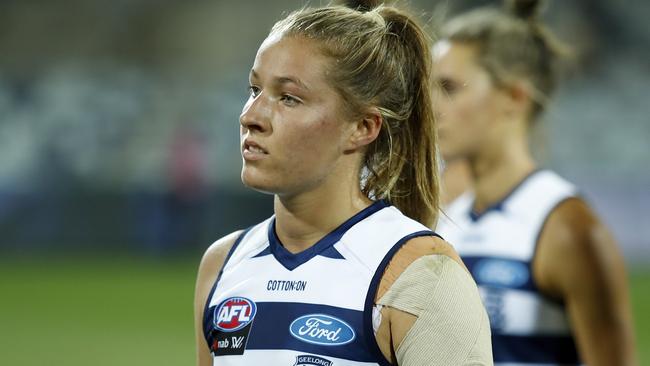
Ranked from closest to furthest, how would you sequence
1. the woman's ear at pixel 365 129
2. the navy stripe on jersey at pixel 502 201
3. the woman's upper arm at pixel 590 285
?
the woman's ear at pixel 365 129, the woman's upper arm at pixel 590 285, the navy stripe on jersey at pixel 502 201

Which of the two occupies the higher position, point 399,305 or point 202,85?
point 399,305

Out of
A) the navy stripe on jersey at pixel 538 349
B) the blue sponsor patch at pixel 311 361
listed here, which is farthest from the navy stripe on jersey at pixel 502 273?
the blue sponsor patch at pixel 311 361

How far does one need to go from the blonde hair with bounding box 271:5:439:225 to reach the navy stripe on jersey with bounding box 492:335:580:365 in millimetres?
1199

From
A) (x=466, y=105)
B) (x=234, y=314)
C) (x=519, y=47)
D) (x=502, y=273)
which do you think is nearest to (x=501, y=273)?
(x=502, y=273)

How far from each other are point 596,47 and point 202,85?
19.4ft

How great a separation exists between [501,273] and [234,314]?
1.50m

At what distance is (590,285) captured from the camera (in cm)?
374

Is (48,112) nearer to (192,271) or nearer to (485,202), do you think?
(192,271)

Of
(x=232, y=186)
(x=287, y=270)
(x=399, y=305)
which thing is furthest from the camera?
(x=232, y=186)

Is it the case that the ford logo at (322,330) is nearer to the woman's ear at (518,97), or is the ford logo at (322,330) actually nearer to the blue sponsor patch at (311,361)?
the blue sponsor patch at (311,361)

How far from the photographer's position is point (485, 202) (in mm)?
4215

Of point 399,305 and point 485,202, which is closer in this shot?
point 399,305

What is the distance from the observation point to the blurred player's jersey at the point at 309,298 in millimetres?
2479

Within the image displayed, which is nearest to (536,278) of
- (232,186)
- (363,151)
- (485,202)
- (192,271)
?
(485,202)
